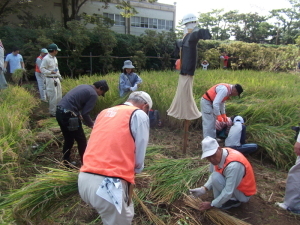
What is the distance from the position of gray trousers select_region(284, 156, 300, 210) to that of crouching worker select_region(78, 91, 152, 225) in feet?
5.84

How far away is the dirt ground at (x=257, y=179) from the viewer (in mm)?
2664

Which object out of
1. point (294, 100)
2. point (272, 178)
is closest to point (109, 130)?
point (272, 178)

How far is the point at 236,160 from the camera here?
7.92 feet

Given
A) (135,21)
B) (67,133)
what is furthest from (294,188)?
(135,21)

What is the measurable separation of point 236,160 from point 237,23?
135 feet

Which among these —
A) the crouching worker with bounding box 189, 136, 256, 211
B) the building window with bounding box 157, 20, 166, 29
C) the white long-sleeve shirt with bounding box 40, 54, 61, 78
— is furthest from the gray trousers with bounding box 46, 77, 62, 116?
the building window with bounding box 157, 20, 166, 29

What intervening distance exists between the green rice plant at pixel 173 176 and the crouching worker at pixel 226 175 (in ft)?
1.42

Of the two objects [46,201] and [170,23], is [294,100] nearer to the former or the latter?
[46,201]

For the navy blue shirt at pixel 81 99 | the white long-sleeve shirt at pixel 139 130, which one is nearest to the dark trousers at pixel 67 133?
the navy blue shirt at pixel 81 99

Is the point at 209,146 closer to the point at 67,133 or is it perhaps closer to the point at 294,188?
the point at 294,188

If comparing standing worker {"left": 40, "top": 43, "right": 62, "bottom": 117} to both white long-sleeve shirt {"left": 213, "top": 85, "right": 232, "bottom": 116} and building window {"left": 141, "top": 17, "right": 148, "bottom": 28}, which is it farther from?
building window {"left": 141, "top": 17, "right": 148, "bottom": 28}

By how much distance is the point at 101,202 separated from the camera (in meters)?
1.73

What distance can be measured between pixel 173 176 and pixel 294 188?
1.30 meters

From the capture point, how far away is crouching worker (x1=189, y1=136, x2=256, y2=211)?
2.34 metres
